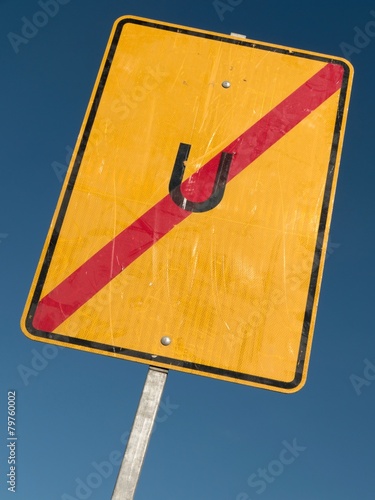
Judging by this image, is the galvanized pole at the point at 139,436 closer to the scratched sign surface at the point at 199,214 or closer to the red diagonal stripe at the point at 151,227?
the scratched sign surface at the point at 199,214

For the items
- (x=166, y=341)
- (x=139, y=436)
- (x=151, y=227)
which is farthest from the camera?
(x=151, y=227)

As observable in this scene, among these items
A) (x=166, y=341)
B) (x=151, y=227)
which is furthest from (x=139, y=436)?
(x=151, y=227)

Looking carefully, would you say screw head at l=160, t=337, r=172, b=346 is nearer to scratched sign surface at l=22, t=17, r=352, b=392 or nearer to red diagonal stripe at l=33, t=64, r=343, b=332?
scratched sign surface at l=22, t=17, r=352, b=392

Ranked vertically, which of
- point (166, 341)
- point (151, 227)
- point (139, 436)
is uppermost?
point (151, 227)

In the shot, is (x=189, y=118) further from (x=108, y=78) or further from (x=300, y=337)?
(x=300, y=337)

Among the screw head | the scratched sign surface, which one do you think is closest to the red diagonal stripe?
the scratched sign surface

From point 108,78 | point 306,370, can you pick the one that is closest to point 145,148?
point 108,78

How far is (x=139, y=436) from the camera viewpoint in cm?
118

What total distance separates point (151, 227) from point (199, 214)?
135mm

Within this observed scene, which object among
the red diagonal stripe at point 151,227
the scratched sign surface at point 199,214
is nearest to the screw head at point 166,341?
the scratched sign surface at point 199,214

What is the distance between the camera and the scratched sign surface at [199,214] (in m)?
1.32

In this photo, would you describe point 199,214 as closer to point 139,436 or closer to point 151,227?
point 151,227

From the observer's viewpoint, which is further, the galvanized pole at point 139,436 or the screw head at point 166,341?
the screw head at point 166,341

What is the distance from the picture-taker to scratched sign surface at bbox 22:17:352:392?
1.32 metres
